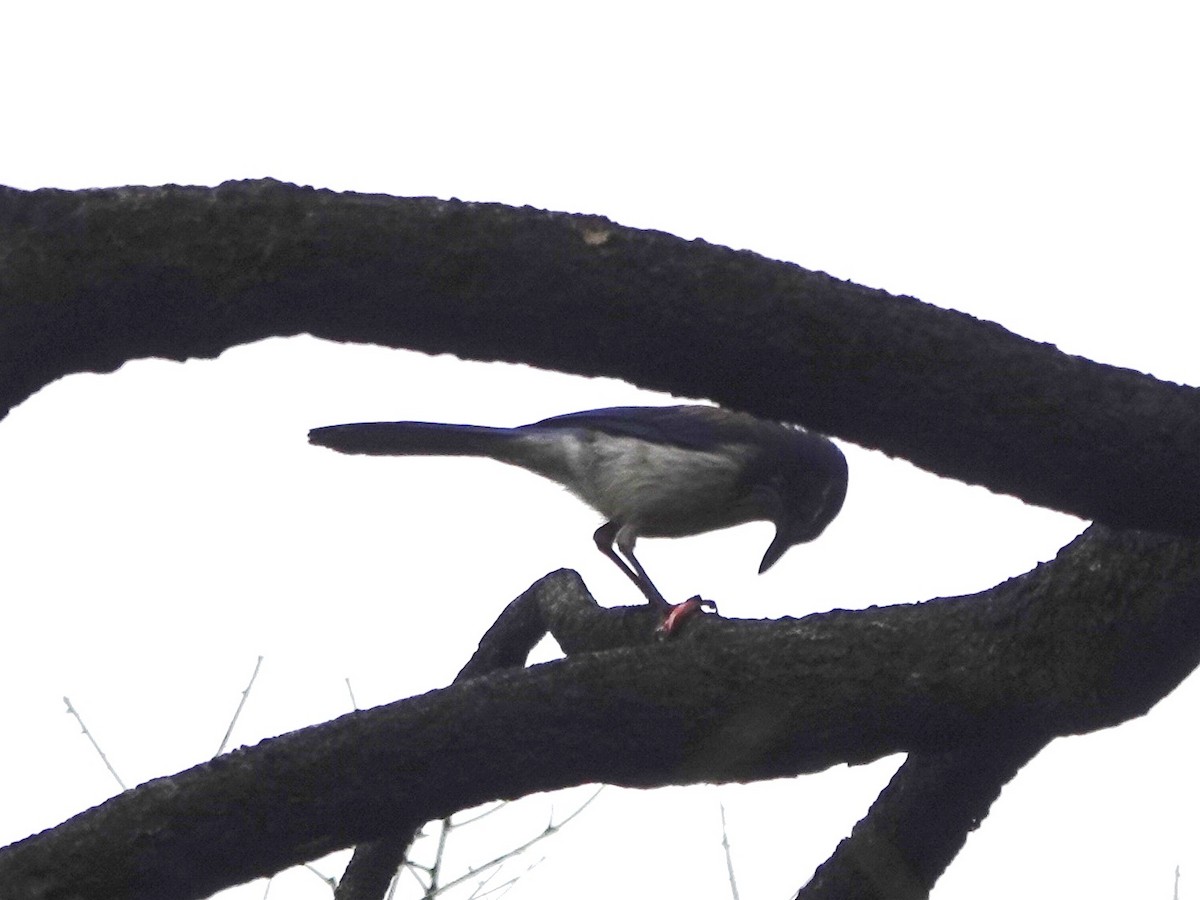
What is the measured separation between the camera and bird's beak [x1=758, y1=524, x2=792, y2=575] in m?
7.16

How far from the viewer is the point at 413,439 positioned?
6.38 metres

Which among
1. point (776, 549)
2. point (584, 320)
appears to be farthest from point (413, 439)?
point (584, 320)

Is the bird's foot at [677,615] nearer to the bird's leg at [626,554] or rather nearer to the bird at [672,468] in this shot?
the bird's leg at [626,554]

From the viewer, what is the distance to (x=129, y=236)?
2.42 metres

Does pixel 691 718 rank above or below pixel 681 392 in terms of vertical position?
below

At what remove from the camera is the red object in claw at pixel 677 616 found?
185 inches

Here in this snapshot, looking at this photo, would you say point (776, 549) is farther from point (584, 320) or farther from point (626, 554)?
point (584, 320)

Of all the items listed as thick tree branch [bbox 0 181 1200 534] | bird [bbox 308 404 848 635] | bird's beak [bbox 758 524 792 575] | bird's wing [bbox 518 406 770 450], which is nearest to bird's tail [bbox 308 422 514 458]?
bird [bbox 308 404 848 635]

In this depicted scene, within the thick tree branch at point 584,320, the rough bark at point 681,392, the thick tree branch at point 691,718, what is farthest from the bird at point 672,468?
the thick tree branch at point 584,320

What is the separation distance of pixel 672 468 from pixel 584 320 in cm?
425

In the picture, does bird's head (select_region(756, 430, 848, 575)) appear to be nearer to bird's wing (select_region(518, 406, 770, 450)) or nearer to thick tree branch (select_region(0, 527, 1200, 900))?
bird's wing (select_region(518, 406, 770, 450))

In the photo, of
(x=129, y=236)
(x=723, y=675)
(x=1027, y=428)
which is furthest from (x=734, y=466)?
(x=129, y=236)

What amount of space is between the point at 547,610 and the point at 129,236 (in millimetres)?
2457

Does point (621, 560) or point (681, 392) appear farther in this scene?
point (621, 560)
